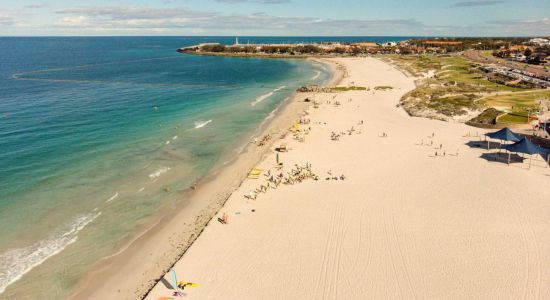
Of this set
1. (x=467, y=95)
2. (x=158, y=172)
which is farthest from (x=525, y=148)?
(x=158, y=172)

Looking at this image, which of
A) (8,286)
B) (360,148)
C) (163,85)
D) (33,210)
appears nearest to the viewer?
(8,286)

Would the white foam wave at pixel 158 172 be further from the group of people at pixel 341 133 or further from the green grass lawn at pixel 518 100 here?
the green grass lawn at pixel 518 100

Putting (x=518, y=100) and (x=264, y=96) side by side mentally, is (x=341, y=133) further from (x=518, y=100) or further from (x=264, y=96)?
(x=518, y=100)

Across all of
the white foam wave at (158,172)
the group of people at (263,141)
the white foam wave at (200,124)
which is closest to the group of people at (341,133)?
the group of people at (263,141)

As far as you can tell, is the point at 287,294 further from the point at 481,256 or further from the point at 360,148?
the point at 360,148

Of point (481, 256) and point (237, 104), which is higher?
point (237, 104)

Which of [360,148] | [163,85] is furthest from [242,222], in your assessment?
[163,85]
